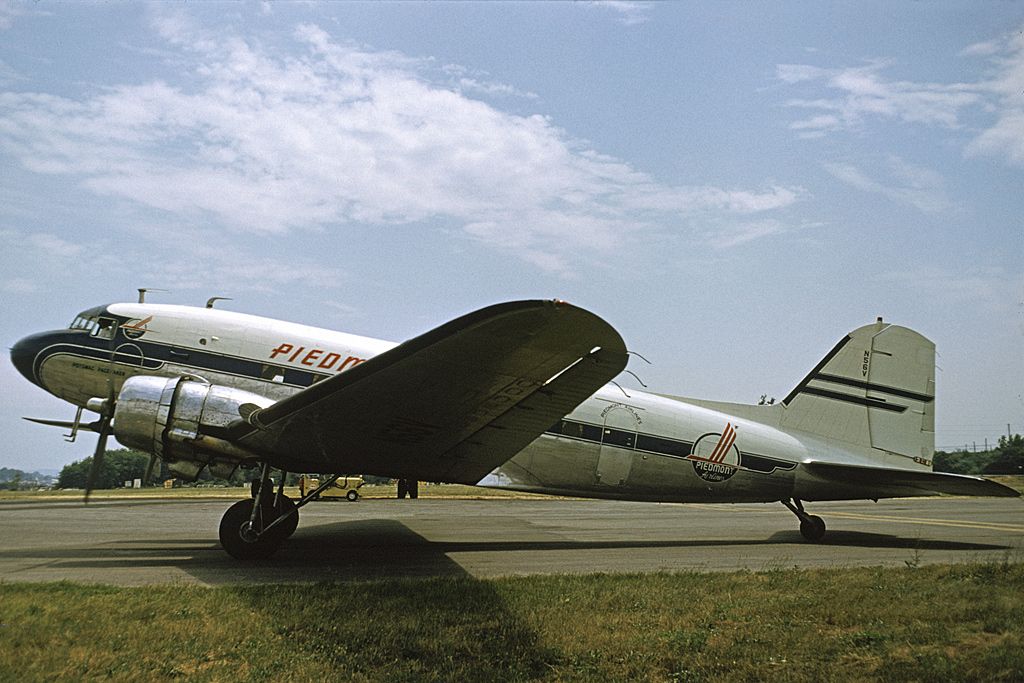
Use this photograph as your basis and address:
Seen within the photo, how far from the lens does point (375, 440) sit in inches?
346

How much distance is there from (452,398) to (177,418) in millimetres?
Result: 3996

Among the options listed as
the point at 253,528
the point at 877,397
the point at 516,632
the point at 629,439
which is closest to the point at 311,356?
the point at 253,528

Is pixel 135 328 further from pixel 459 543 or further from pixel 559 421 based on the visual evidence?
pixel 559 421

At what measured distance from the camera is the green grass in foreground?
494 cm

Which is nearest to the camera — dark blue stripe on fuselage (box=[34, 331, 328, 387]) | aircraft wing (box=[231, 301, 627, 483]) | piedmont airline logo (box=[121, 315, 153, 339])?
aircraft wing (box=[231, 301, 627, 483])

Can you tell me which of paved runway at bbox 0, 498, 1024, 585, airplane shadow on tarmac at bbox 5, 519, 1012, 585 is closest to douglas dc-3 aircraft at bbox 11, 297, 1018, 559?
airplane shadow on tarmac at bbox 5, 519, 1012, 585

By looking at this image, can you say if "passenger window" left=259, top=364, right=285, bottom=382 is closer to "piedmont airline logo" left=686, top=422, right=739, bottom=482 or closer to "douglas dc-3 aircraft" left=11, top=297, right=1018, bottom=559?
"douglas dc-3 aircraft" left=11, top=297, right=1018, bottom=559

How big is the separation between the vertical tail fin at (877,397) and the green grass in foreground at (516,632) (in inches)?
227

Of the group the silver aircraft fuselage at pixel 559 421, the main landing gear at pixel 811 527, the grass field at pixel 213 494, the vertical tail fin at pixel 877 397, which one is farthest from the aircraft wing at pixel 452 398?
the grass field at pixel 213 494

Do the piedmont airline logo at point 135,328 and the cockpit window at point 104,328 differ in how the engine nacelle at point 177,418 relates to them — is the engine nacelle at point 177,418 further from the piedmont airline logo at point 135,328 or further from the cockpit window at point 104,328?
the cockpit window at point 104,328

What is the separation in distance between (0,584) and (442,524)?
8847mm

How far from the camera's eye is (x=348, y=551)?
1048cm

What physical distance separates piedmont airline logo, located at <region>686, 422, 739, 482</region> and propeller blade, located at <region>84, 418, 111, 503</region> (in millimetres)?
9102

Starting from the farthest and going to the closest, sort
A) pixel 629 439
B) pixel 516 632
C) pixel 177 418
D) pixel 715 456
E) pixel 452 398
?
pixel 715 456 < pixel 629 439 < pixel 177 418 < pixel 452 398 < pixel 516 632
